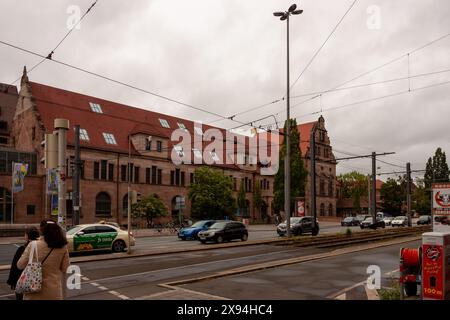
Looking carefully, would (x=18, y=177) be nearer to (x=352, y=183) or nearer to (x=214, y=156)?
(x=214, y=156)

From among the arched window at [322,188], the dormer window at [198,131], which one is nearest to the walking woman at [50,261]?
the dormer window at [198,131]

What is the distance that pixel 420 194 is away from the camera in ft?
267

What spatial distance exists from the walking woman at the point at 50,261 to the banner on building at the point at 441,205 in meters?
9.67

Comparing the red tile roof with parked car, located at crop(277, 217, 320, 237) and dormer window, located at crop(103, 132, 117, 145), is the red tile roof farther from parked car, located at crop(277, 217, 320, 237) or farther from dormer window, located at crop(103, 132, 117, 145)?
parked car, located at crop(277, 217, 320, 237)

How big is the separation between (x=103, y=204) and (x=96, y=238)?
29017 millimetres

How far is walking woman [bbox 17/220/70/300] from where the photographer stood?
600 centimetres

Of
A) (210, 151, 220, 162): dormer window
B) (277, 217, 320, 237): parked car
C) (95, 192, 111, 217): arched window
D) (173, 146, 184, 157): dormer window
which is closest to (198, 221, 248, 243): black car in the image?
(277, 217, 320, 237): parked car

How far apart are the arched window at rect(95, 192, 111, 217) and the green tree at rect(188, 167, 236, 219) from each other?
9200mm

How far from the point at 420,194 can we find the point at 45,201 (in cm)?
6530

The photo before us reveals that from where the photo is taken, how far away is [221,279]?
1256 centimetres

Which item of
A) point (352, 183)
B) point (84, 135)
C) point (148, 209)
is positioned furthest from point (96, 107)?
point (352, 183)

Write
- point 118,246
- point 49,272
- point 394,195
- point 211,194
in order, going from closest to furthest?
point 49,272
point 118,246
point 211,194
point 394,195

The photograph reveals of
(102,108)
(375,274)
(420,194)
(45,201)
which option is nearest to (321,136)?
(420,194)
